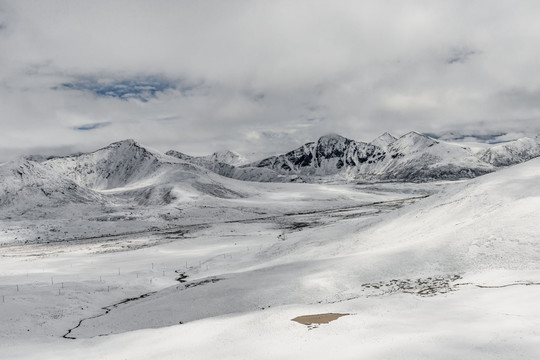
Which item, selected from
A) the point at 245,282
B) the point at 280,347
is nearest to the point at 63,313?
the point at 245,282

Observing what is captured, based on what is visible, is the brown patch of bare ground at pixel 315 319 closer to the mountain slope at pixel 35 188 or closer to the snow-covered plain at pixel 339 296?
the snow-covered plain at pixel 339 296

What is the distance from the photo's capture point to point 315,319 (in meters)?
→ 15.8

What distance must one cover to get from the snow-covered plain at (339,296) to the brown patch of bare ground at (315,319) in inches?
16.7

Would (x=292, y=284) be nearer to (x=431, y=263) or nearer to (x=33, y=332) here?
(x=431, y=263)

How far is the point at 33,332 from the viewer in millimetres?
24000

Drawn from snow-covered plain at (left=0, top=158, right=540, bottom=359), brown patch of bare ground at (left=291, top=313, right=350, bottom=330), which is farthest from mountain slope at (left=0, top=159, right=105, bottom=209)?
brown patch of bare ground at (left=291, top=313, right=350, bottom=330)

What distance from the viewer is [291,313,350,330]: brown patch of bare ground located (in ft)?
49.6

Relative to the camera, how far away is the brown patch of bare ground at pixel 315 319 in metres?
15.1

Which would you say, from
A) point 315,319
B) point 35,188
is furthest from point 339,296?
point 35,188

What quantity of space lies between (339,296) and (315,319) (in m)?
6.56

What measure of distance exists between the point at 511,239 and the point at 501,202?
9.02 m

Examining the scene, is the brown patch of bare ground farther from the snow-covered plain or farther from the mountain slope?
the mountain slope

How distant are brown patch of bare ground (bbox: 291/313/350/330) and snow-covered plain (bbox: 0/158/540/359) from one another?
0.42 meters

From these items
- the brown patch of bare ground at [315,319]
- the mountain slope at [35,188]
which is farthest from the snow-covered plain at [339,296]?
the mountain slope at [35,188]
